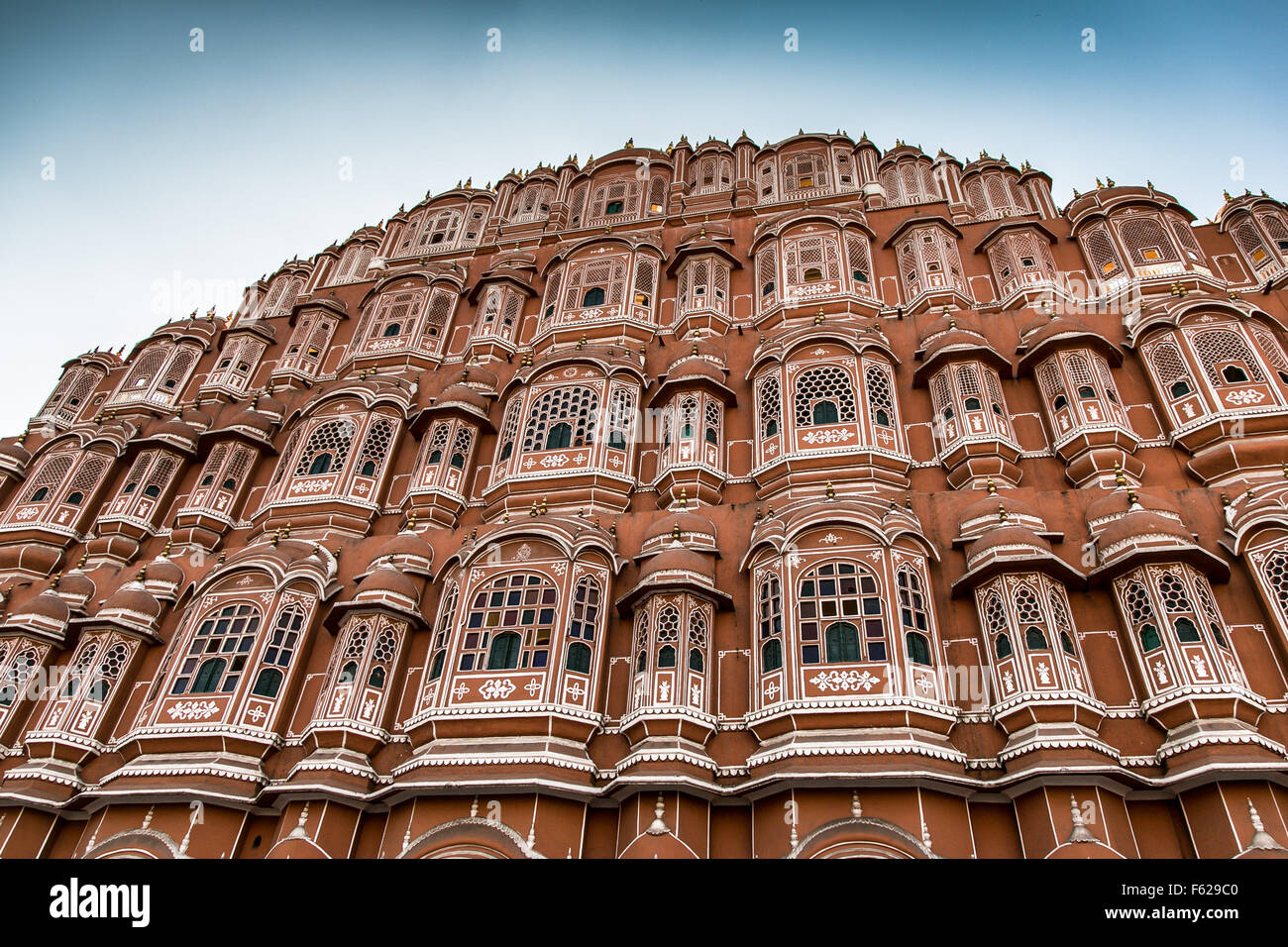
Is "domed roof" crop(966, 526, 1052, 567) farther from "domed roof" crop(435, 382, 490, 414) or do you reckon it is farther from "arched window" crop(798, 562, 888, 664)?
"domed roof" crop(435, 382, 490, 414)

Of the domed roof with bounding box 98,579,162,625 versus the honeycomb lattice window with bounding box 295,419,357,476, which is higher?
the honeycomb lattice window with bounding box 295,419,357,476

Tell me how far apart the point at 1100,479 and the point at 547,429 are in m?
11.8

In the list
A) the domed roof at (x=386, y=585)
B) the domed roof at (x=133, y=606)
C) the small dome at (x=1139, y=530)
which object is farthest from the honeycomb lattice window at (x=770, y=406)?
the domed roof at (x=133, y=606)

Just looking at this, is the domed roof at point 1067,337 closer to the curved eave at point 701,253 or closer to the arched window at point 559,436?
the curved eave at point 701,253

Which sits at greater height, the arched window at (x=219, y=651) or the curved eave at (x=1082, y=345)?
the curved eave at (x=1082, y=345)

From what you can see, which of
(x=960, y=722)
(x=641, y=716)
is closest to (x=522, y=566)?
(x=641, y=716)

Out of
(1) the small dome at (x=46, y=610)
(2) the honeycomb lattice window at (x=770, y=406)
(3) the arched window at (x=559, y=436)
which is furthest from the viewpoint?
(3) the arched window at (x=559, y=436)

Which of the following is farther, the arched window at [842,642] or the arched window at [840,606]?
the arched window at [840,606]

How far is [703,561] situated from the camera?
16.7m

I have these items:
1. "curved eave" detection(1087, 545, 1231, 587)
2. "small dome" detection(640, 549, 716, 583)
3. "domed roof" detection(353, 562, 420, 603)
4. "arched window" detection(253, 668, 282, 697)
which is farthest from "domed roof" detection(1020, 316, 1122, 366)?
"arched window" detection(253, 668, 282, 697)

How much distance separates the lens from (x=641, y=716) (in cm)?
1484

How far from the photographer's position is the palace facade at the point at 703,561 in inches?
542

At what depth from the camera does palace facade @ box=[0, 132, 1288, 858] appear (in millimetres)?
13773

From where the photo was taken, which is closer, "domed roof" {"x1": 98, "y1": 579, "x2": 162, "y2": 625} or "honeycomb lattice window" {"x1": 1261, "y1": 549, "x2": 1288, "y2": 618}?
"honeycomb lattice window" {"x1": 1261, "y1": 549, "x2": 1288, "y2": 618}
